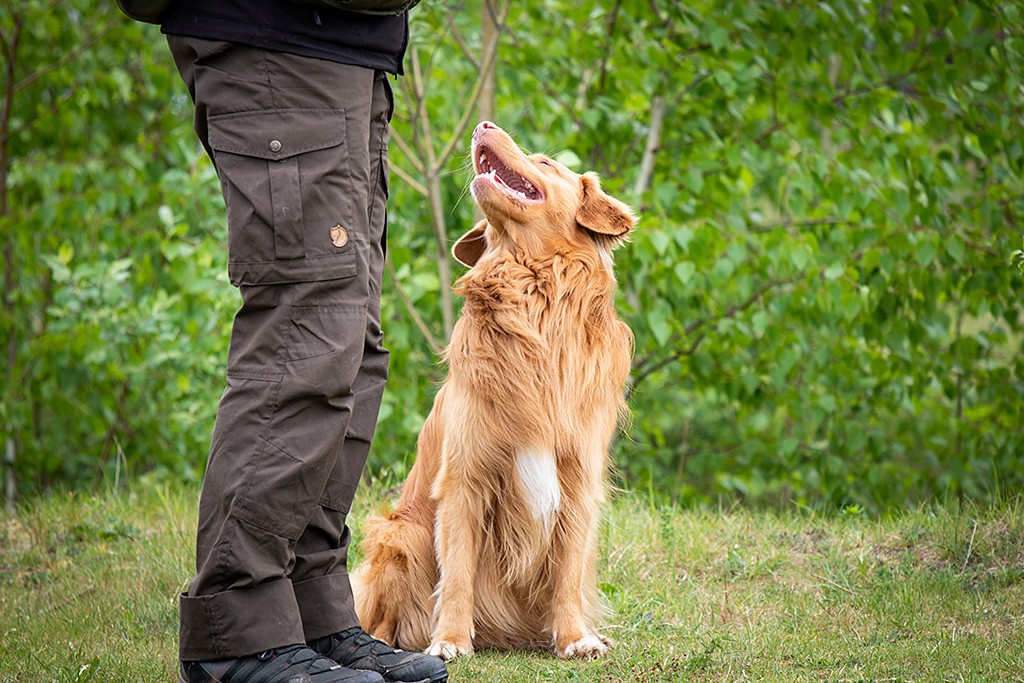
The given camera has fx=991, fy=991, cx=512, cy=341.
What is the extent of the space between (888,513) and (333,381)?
3032 mm

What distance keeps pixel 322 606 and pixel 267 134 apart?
1197 millimetres

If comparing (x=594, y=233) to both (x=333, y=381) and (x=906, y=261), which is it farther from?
(x=906, y=261)

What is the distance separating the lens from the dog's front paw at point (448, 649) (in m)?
2.91

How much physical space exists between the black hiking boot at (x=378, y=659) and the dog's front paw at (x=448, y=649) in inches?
13.0

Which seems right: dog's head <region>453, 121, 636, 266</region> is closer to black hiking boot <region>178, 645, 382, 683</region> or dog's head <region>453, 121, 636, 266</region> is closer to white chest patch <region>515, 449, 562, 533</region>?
white chest patch <region>515, 449, 562, 533</region>

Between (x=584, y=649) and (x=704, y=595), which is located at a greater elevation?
(x=584, y=649)

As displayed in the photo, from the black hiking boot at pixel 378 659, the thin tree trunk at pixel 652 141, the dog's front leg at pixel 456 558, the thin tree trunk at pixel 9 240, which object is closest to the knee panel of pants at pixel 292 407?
the black hiking boot at pixel 378 659

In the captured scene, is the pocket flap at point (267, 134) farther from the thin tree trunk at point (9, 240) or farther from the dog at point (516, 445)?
the thin tree trunk at point (9, 240)

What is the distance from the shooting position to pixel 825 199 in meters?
5.95

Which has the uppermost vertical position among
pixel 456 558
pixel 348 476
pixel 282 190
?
pixel 282 190

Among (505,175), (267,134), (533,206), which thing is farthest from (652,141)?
(267,134)

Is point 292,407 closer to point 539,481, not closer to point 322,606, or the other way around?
point 322,606

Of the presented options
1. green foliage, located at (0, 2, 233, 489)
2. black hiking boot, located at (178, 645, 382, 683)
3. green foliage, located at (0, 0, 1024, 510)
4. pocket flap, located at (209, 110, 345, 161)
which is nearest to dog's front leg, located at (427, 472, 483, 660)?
black hiking boot, located at (178, 645, 382, 683)

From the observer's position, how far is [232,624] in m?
2.26
